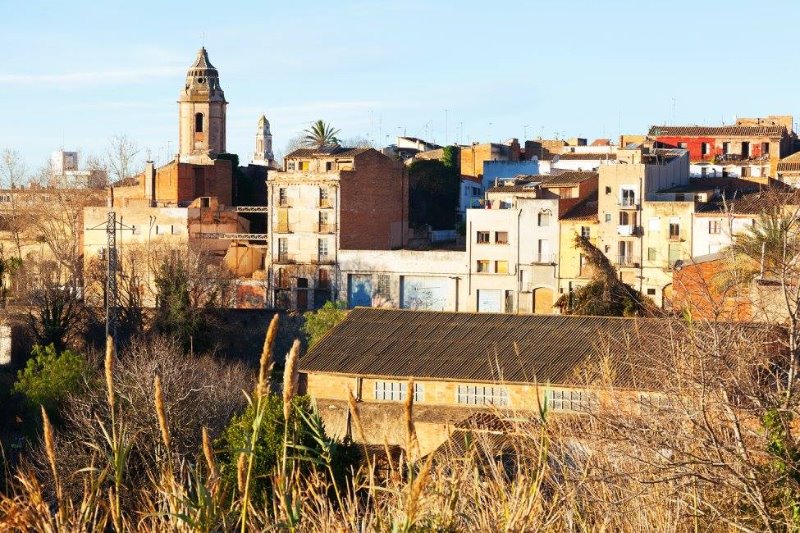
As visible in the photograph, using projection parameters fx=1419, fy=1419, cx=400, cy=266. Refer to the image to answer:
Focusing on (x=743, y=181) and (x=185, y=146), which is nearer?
(x=743, y=181)

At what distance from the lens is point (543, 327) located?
1105 inches

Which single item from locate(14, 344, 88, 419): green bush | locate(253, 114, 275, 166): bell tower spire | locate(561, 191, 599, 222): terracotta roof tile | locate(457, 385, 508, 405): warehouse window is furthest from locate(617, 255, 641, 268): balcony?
locate(253, 114, 275, 166): bell tower spire

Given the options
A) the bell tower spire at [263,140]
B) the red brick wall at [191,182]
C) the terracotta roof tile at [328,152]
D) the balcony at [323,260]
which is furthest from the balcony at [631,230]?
the bell tower spire at [263,140]

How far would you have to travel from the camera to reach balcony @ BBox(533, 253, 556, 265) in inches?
1825

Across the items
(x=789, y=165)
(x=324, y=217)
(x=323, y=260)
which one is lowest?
(x=323, y=260)

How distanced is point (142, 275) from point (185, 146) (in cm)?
1889

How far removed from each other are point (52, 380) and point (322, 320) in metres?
11.3

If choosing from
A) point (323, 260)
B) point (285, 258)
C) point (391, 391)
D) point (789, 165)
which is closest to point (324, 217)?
point (323, 260)

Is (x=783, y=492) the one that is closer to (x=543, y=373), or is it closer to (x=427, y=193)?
(x=543, y=373)

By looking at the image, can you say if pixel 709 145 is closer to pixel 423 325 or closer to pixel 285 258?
pixel 285 258

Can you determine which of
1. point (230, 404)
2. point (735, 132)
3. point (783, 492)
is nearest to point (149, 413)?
point (230, 404)

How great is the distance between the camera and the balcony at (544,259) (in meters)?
46.3

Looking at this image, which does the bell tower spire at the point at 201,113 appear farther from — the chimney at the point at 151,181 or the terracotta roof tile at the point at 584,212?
the terracotta roof tile at the point at 584,212

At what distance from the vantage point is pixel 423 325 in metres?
29.4
